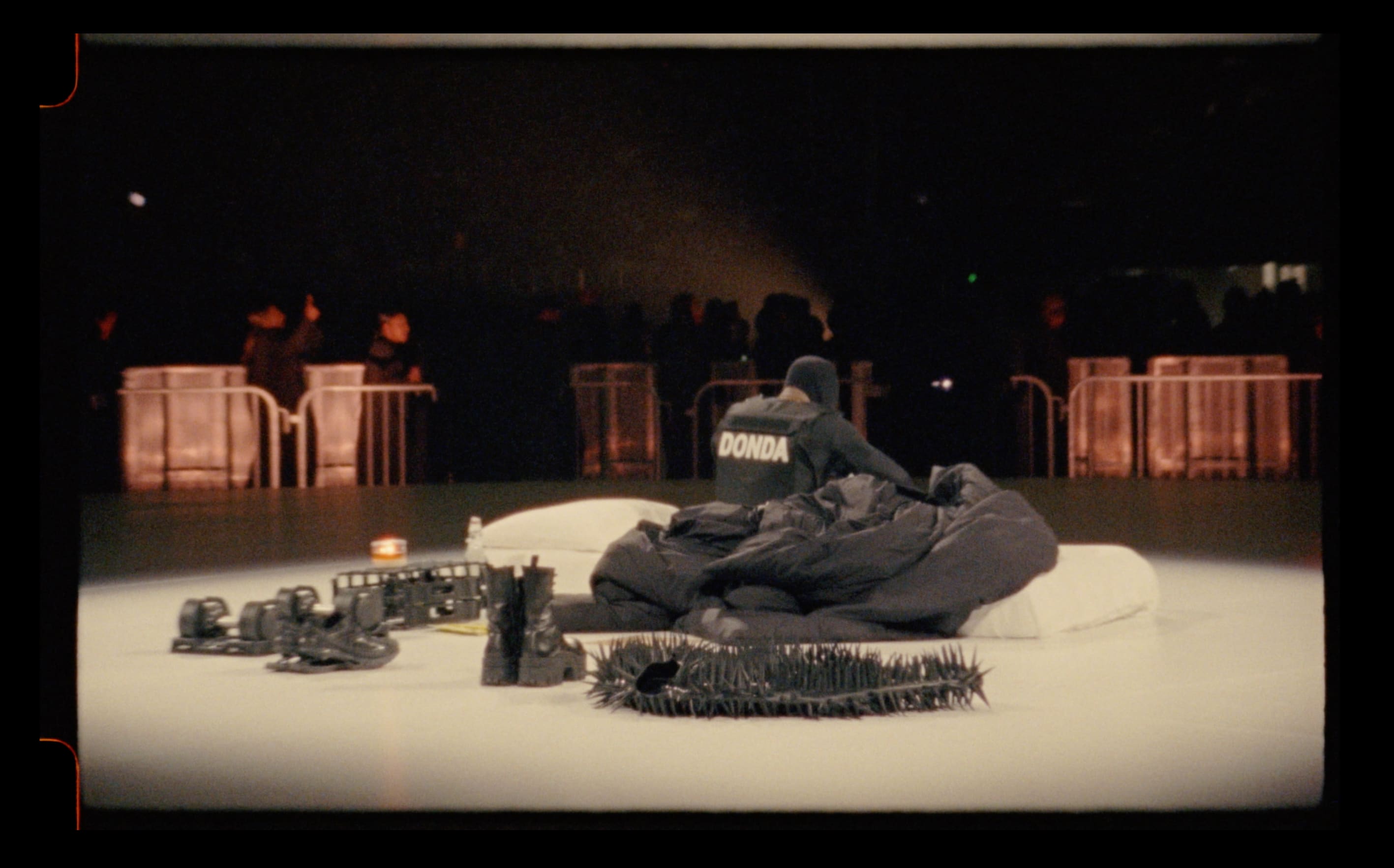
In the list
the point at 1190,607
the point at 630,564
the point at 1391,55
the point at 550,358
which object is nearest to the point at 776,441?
the point at 630,564

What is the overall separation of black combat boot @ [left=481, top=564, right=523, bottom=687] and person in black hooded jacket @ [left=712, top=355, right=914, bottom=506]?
71.5 inches

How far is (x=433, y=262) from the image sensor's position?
58.2ft

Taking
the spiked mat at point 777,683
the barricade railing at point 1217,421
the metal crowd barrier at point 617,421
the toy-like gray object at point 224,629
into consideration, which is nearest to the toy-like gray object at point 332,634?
the toy-like gray object at point 224,629

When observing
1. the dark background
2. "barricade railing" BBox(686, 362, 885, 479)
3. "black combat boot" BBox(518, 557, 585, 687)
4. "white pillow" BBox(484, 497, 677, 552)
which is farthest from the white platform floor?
the dark background

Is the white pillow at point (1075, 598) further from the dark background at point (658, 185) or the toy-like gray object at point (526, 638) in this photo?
the dark background at point (658, 185)

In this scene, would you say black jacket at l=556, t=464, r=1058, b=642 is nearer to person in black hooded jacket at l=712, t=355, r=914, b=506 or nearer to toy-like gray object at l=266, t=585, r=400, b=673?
person in black hooded jacket at l=712, t=355, r=914, b=506

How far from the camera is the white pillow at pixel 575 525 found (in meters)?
7.43

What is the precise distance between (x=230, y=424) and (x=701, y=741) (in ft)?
34.1

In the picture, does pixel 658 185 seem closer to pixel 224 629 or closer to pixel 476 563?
pixel 476 563

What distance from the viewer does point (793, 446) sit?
6801 millimetres

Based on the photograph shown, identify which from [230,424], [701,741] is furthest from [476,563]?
[230,424]

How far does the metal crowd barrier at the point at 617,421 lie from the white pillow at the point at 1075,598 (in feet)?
26.2

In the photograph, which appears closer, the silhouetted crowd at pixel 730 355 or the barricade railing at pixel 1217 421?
the silhouetted crowd at pixel 730 355

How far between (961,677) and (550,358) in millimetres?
10005
